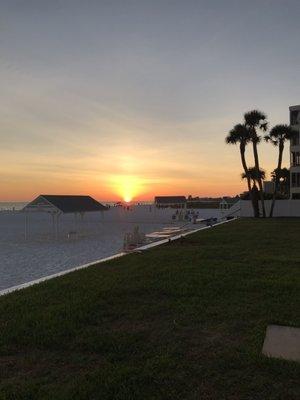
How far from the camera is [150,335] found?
6152 millimetres

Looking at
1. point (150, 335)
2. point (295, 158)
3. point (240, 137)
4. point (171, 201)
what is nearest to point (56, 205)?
point (240, 137)

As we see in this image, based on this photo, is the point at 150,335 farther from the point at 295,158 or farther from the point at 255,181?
the point at 295,158

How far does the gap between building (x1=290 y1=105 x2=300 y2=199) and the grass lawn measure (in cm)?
4269

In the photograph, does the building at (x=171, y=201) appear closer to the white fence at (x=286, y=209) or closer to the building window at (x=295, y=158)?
the building window at (x=295, y=158)

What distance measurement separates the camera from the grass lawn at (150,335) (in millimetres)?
4504

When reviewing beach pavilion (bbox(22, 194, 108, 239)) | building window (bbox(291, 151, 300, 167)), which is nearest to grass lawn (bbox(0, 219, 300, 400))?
beach pavilion (bbox(22, 194, 108, 239))

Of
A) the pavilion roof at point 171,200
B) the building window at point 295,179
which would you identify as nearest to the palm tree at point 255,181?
the building window at point 295,179

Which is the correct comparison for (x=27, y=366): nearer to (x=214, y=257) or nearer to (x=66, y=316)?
(x=66, y=316)

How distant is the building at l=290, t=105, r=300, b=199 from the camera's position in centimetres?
5144

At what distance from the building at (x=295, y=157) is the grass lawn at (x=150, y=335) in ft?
140

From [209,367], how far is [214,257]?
892 centimetres

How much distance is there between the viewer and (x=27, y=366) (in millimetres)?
5121

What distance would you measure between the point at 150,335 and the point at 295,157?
1969 inches

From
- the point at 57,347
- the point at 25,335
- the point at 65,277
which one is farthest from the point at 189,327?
the point at 65,277
